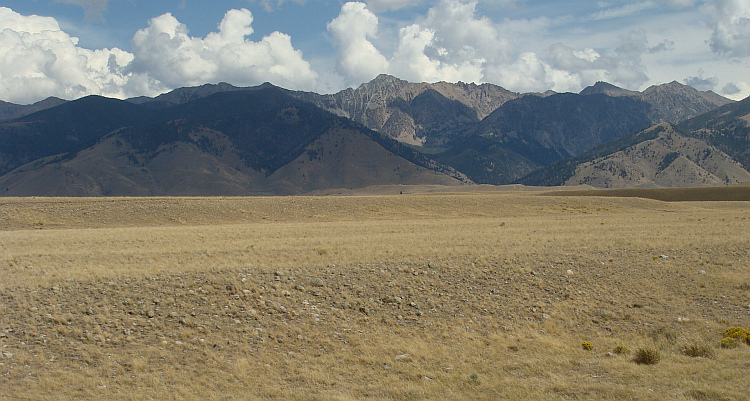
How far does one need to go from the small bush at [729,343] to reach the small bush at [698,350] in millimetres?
386

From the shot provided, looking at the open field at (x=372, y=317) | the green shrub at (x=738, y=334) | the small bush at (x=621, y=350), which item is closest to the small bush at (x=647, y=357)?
the open field at (x=372, y=317)

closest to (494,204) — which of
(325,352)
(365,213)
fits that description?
(365,213)

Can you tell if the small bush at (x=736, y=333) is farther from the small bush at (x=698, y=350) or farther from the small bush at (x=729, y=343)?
the small bush at (x=698, y=350)

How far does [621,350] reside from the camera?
48.3ft

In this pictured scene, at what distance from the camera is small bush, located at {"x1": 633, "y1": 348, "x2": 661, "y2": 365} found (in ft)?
44.7

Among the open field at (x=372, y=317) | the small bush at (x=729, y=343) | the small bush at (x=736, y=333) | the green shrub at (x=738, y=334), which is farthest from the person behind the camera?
the small bush at (x=736, y=333)

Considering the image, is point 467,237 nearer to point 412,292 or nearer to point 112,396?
point 412,292

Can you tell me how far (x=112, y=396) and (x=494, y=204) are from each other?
5193cm

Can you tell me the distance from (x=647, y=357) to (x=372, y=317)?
331 inches

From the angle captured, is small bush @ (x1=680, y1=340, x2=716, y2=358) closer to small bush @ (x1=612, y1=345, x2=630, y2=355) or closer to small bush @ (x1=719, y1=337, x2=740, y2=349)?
small bush @ (x1=719, y1=337, x2=740, y2=349)

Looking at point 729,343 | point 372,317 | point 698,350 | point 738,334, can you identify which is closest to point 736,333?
point 738,334

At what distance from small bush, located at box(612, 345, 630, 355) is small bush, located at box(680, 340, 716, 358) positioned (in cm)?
158

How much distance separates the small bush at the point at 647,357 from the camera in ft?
44.7

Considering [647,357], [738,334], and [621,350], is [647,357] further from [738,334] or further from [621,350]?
[738,334]
